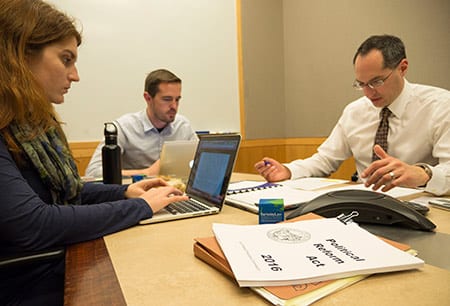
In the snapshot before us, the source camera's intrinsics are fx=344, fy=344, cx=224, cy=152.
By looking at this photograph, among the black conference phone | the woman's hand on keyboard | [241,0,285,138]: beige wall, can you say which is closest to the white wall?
[241,0,285,138]: beige wall

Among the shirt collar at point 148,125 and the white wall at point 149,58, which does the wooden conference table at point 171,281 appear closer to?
the shirt collar at point 148,125

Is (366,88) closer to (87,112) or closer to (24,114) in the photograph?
(24,114)

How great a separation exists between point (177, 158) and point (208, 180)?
75 centimetres

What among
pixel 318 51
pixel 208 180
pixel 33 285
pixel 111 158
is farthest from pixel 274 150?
pixel 33 285

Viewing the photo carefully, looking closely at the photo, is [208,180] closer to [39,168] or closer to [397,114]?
[39,168]

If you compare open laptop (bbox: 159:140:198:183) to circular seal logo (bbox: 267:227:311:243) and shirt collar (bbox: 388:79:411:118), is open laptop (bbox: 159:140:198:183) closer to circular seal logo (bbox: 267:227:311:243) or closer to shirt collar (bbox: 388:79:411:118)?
shirt collar (bbox: 388:79:411:118)

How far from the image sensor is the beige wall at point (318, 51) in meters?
2.50

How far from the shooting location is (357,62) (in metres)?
1.76

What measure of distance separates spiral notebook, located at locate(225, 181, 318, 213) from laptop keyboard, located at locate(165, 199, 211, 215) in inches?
4.4

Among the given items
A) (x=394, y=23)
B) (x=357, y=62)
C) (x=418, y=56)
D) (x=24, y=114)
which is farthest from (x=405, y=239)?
(x=394, y=23)

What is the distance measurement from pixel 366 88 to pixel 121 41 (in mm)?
2195

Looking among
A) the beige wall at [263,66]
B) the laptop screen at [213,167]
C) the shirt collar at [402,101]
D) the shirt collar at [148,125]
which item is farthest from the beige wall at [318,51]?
the laptop screen at [213,167]

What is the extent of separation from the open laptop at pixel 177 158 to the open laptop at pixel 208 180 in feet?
1.78

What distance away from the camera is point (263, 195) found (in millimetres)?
1161
